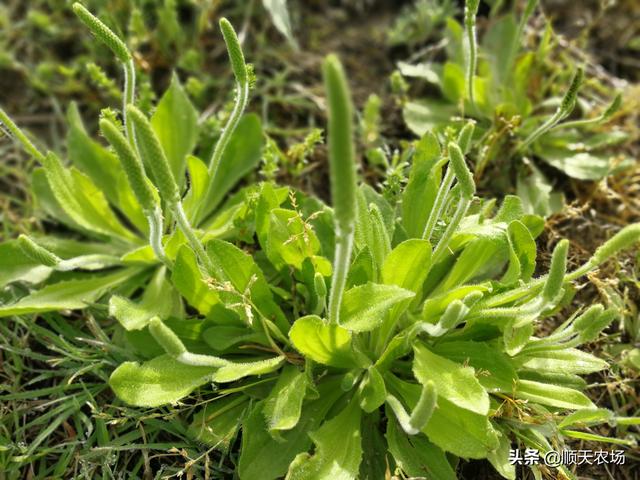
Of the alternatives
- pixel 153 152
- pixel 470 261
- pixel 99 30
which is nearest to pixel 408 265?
pixel 470 261

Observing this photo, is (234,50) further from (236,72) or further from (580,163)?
(580,163)

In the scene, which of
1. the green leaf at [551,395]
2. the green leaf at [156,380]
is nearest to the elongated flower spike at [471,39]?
the green leaf at [551,395]

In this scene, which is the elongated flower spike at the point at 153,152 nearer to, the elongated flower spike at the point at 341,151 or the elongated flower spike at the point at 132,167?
the elongated flower spike at the point at 132,167

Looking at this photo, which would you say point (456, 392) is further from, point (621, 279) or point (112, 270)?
point (112, 270)

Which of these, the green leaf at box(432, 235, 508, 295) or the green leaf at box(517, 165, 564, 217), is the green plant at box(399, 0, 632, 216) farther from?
the green leaf at box(432, 235, 508, 295)

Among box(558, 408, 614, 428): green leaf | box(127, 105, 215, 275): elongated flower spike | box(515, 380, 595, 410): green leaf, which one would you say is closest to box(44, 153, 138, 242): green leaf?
box(127, 105, 215, 275): elongated flower spike

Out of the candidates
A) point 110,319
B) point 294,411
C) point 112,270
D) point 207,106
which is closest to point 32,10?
point 207,106
